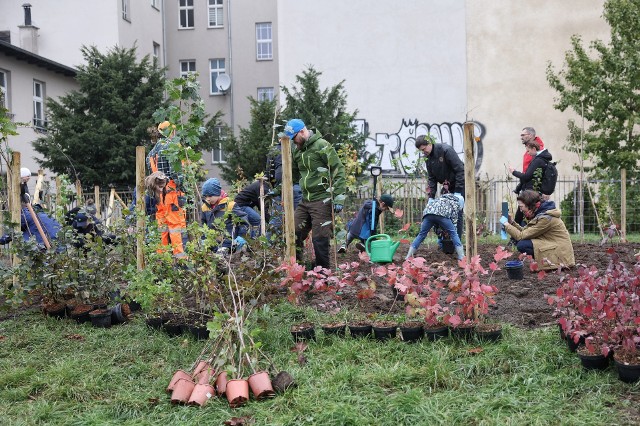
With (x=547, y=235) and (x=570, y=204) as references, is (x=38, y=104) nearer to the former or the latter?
(x=570, y=204)

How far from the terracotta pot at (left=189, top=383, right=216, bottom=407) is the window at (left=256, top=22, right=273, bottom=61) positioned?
32.1 metres

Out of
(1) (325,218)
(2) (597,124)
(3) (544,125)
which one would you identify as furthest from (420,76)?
(1) (325,218)

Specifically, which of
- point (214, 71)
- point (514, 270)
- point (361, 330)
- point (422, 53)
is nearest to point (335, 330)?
point (361, 330)

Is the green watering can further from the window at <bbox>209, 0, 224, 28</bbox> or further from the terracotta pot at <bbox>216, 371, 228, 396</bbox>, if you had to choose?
the window at <bbox>209, 0, 224, 28</bbox>

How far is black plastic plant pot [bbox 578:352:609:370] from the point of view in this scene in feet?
13.2

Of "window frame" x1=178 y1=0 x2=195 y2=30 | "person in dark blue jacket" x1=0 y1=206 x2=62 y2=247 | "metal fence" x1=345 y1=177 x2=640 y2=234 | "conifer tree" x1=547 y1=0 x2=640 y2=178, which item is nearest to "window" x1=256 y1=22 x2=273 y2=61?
"window frame" x1=178 y1=0 x2=195 y2=30

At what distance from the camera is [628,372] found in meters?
3.81

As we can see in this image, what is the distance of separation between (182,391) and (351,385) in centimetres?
98

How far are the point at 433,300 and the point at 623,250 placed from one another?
6.76 meters

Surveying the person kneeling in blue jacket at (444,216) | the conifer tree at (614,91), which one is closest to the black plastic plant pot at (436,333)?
the person kneeling in blue jacket at (444,216)

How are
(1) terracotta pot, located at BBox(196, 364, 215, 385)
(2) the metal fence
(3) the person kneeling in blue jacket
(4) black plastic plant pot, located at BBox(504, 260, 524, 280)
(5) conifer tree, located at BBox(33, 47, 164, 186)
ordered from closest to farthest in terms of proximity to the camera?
(1) terracotta pot, located at BBox(196, 364, 215, 385)
(4) black plastic plant pot, located at BBox(504, 260, 524, 280)
(3) the person kneeling in blue jacket
(2) the metal fence
(5) conifer tree, located at BBox(33, 47, 164, 186)

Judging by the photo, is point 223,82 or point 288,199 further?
point 223,82

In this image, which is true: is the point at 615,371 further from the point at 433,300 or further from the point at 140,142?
the point at 140,142

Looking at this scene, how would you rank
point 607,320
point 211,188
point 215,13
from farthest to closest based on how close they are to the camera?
point 215,13
point 211,188
point 607,320
